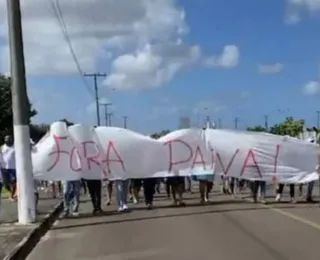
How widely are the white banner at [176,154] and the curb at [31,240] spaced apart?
154cm

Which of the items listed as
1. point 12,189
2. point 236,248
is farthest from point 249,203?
point 236,248

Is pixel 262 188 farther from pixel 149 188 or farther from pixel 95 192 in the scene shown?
pixel 95 192

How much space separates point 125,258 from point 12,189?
13751 millimetres

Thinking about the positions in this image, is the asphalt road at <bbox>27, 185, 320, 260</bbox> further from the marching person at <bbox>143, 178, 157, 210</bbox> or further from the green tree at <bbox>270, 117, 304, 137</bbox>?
the green tree at <bbox>270, 117, 304, 137</bbox>

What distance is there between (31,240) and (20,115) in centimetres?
324

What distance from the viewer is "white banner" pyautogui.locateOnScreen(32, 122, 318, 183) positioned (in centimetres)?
2067

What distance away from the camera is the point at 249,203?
23203 mm

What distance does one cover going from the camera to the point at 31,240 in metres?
14.9

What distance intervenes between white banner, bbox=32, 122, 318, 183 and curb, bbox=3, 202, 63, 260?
1.54m

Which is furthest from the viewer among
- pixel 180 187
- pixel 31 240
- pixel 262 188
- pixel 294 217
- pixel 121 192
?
pixel 262 188

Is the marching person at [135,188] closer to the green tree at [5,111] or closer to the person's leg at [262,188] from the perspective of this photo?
the person's leg at [262,188]

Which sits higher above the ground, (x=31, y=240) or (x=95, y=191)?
(x=95, y=191)

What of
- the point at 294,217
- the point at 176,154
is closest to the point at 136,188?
the point at 176,154

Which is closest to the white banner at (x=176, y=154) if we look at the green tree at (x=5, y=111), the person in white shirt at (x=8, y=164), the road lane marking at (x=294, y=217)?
the road lane marking at (x=294, y=217)
